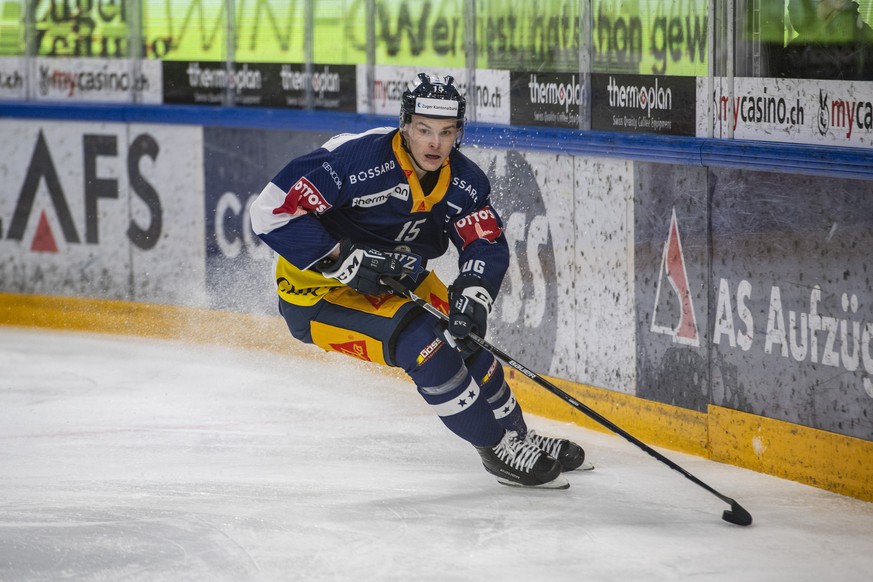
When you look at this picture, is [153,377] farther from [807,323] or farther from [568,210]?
[807,323]

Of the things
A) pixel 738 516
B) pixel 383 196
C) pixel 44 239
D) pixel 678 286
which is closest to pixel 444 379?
pixel 383 196

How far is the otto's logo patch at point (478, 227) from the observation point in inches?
172

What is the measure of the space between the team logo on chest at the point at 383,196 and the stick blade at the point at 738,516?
125 centimetres

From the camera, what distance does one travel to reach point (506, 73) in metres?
5.76

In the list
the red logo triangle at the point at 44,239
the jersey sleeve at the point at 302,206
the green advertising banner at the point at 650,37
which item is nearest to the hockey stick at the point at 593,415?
the jersey sleeve at the point at 302,206

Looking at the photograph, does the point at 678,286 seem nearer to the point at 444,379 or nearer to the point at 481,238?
the point at 481,238

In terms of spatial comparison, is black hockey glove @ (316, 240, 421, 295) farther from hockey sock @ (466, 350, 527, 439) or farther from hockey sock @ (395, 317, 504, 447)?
hockey sock @ (466, 350, 527, 439)

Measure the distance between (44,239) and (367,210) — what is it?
3.21 m

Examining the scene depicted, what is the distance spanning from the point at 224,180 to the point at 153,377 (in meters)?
1.12

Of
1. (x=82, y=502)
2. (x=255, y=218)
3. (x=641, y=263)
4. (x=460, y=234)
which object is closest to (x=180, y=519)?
(x=82, y=502)

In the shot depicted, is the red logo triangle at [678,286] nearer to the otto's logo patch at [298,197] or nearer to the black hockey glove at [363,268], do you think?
the black hockey glove at [363,268]

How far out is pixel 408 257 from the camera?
14.3 ft

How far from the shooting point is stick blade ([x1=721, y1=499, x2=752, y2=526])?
3.91 m

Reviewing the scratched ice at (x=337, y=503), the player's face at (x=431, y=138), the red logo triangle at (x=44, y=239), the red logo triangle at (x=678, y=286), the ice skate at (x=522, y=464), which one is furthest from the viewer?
the red logo triangle at (x=44, y=239)
